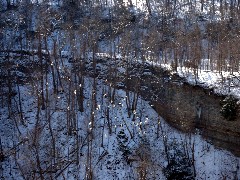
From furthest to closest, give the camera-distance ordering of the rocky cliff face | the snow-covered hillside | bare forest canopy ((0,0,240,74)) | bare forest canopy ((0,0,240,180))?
bare forest canopy ((0,0,240,74)) → the rocky cliff face → bare forest canopy ((0,0,240,180)) → the snow-covered hillside

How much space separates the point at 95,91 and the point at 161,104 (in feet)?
20.2

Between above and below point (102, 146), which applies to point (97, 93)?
above

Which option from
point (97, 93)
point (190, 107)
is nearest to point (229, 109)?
point (190, 107)

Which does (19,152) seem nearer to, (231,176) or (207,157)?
(207,157)

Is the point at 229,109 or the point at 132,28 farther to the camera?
the point at 132,28

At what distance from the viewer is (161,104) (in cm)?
3136

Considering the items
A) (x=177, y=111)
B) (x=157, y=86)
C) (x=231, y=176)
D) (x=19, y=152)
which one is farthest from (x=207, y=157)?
(x=19, y=152)

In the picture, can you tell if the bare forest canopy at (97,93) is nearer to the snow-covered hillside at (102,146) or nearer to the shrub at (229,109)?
the snow-covered hillside at (102,146)

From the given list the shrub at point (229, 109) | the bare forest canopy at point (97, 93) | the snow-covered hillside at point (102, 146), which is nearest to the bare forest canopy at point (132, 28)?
the bare forest canopy at point (97, 93)

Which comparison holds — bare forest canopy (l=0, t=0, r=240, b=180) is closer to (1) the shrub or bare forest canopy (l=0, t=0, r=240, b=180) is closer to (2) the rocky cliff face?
(2) the rocky cliff face

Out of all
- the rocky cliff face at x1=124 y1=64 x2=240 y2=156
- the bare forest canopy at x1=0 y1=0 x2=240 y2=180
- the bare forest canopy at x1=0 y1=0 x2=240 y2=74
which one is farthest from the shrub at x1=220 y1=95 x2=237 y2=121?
the bare forest canopy at x1=0 y1=0 x2=240 y2=74

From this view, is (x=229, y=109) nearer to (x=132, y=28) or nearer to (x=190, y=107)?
(x=190, y=107)

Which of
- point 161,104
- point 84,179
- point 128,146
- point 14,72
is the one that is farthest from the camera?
point 14,72

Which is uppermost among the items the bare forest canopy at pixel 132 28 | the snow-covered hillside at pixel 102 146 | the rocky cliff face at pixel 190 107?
the bare forest canopy at pixel 132 28
